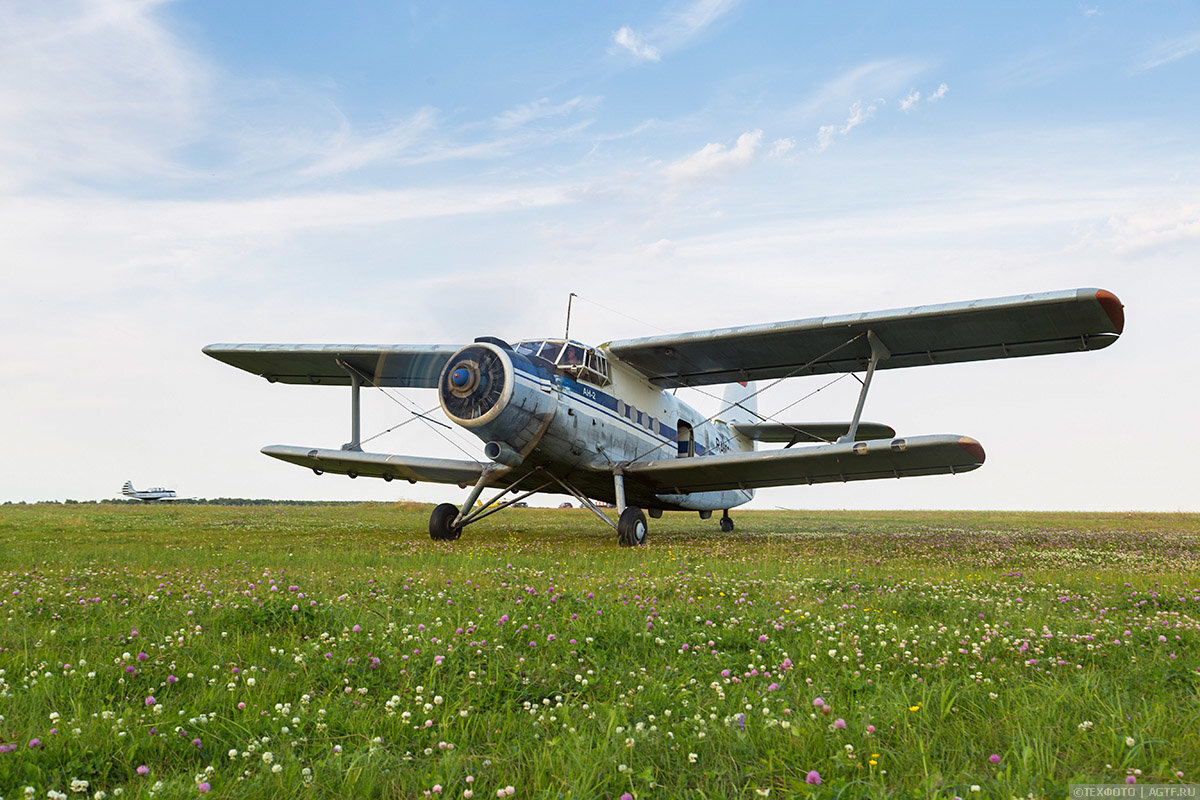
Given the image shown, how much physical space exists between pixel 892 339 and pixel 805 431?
27.8ft

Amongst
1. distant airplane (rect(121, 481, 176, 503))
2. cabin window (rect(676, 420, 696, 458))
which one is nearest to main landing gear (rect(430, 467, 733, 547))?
cabin window (rect(676, 420, 696, 458))

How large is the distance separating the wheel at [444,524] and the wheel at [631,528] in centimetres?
402

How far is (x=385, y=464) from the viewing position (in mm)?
19516

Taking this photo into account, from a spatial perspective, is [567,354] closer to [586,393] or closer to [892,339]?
[586,393]

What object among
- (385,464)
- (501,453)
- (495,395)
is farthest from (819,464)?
(385,464)

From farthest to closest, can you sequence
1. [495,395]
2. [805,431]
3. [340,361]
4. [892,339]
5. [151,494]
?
[151,494] < [805,431] < [340,361] < [892,339] < [495,395]

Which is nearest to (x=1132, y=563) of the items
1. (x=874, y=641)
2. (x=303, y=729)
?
(x=874, y=641)

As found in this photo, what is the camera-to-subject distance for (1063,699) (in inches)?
152

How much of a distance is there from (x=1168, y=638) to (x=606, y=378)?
43.2 feet

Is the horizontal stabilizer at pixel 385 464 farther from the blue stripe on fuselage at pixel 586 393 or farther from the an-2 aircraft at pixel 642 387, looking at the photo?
the blue stripe on fuselage at pixel 586 393

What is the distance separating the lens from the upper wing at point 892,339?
A: 14.5 metres

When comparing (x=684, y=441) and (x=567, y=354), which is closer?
(x=567, y=354)

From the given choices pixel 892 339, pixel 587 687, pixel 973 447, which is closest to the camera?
pixel 587 687

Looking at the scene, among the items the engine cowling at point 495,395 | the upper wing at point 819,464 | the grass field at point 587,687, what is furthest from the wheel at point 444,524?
the grass field at point 587,687
